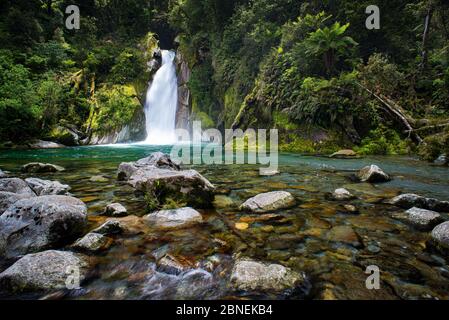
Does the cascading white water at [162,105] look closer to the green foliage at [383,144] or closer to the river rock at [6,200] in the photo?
the green foliage at [383,144]

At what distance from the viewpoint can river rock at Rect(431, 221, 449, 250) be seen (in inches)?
107

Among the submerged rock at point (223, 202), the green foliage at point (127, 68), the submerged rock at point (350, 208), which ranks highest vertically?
the green foliage at point (127, 68)

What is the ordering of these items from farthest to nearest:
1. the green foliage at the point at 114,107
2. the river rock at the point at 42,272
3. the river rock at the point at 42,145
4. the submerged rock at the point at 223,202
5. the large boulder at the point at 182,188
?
the green foliage at the point at 114,107, the river rock at the point at 42,145, the submerged rock at the point at 223,202, the large boulder at the point at 182,188, the river rock at the point at 42,272

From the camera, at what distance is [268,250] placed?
2.81 metres

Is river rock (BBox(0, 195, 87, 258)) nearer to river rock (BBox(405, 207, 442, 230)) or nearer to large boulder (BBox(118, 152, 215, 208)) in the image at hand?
large boulder (BBox(118, 152, 215, 208))

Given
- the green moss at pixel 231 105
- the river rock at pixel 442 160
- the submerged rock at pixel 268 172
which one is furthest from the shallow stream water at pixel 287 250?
the green moss at pixel 231 105

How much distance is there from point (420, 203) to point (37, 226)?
206 inches

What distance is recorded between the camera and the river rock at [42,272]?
2.13 m

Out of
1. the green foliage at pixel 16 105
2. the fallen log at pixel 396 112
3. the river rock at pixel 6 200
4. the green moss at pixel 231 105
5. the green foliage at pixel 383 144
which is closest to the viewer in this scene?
the river rock at pixel 6 200

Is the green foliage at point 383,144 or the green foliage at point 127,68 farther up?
the green foliage at point 127,68

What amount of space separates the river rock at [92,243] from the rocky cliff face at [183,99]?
2216cm

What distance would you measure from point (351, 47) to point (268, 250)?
14.4m

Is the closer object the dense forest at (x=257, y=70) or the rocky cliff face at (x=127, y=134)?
the dense forest at (x=257, y=70)
